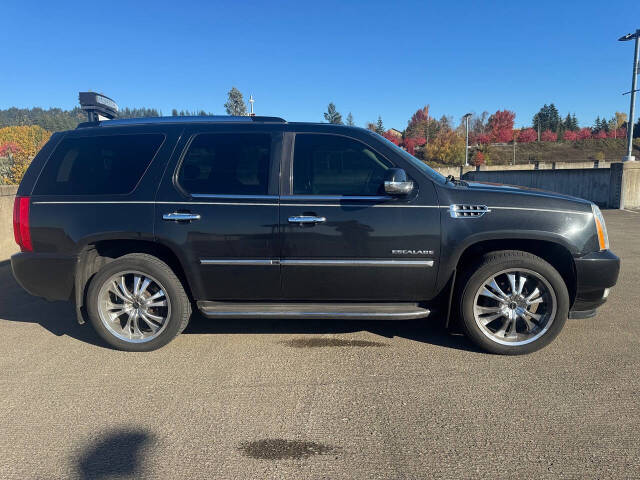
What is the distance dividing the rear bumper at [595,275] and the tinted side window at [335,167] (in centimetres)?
179

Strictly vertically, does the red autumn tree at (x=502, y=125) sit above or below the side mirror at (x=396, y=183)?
above

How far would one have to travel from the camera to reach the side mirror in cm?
337

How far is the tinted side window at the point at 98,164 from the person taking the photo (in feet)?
12.3

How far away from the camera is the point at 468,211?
352 centimetres

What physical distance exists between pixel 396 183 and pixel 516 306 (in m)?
1.48

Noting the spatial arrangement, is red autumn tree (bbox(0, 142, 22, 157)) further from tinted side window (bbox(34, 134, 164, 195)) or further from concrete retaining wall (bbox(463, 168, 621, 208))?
tinted side window (bbox(34, 134, 164, 195))

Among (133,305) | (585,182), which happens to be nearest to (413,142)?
(585,182)

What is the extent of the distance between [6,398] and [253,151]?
2623 millimetres

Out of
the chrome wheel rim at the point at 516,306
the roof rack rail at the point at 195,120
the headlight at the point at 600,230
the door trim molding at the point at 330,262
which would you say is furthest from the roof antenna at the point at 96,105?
the headlight at the point at 600,230

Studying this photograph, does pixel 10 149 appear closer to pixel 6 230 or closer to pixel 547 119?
pixel 6 230

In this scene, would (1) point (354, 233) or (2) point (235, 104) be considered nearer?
(1) point (354, 233)

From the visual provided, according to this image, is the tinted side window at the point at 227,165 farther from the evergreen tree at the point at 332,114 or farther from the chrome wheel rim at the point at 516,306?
the evergreen tree at the point at 332,114

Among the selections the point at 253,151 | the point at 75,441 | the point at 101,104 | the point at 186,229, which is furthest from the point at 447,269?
the point at 101,104

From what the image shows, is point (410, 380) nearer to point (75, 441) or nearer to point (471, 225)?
point (471, 225)
